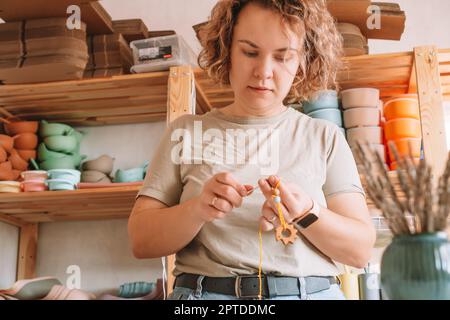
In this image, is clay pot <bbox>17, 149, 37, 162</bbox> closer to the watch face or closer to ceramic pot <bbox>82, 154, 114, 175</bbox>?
ceramic pot <bbox>82, 154, 114, 175</bbox>

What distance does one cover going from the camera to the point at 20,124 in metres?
2.20

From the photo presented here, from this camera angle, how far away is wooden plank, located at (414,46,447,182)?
1.72m

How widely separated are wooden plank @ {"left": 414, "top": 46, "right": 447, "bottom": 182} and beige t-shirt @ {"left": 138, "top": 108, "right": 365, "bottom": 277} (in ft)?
2.58

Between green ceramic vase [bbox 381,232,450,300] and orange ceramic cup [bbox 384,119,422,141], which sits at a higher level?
orange ceramic cup [bbox 384,119,422,141]

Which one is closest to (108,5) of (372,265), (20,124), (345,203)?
(20,124)

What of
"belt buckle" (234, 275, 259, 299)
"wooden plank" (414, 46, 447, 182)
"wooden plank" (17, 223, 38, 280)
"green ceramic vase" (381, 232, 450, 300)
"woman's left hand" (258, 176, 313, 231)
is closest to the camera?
"green ceramic vase" (381, 232, 450, 300)

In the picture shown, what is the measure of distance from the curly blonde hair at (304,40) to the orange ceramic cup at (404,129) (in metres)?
0.66

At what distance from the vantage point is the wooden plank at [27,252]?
7.79ft

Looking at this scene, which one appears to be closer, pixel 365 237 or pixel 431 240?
pixel 431 240

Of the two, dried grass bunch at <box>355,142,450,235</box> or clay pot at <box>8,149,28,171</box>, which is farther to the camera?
clay pot at <box>8,149,28,171</box>

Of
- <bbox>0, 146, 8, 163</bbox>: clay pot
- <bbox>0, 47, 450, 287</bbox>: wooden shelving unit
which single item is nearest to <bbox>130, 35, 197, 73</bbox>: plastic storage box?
<bbox>0, 47, 450, 287</bbox>: wooden shelving unit
